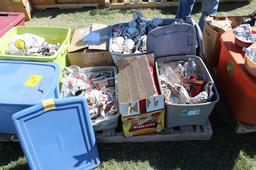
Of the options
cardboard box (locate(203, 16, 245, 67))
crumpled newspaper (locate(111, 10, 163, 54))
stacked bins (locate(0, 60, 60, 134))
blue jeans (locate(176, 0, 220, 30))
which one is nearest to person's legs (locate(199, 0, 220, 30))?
blue jeans (locate(176, 0, 220, 30))

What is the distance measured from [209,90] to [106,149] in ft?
3.11

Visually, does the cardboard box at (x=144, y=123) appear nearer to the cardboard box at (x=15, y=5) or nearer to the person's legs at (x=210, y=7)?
the person's legs at (x=210, y=7)

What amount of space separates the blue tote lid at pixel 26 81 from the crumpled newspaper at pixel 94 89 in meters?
0.24

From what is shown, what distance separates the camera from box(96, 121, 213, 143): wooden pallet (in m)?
2.35

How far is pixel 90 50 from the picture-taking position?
2721 millimetres

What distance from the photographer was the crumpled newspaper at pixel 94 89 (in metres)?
2.36

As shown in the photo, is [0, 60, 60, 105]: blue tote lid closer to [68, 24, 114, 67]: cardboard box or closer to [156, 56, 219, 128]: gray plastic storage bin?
[68, 24, 114, 67]: cardboard box

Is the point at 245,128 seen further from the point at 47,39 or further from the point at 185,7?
the point at 47,39

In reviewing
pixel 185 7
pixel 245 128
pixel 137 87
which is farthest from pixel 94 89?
pixel 185 7

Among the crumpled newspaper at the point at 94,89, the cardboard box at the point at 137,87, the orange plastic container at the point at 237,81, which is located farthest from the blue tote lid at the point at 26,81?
the orange plastic container at the point at 237,81

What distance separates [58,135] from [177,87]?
974mm

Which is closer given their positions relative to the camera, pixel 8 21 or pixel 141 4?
pixel 8 21

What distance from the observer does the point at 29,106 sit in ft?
6.70

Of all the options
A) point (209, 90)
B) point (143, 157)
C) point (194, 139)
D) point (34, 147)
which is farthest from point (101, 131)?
point (209, 90)
